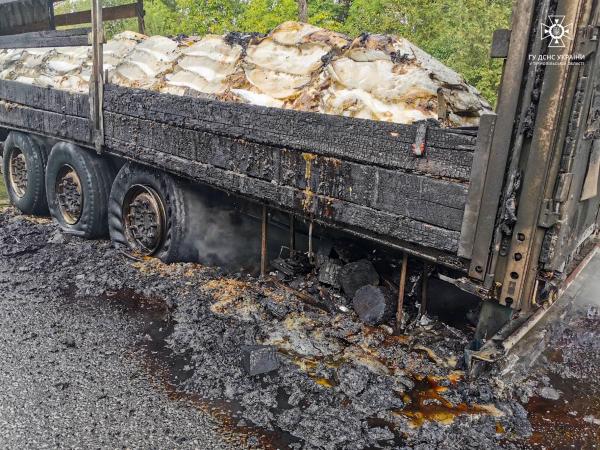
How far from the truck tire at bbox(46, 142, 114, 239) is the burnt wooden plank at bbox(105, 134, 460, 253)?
2.60 feet

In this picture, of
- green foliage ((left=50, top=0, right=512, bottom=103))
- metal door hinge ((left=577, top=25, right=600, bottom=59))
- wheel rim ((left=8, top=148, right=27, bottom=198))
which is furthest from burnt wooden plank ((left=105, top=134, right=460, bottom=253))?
green foliage ((left=50, top=0, right=512, bottom=103))

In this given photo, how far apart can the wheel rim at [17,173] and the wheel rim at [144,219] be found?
7.64ft

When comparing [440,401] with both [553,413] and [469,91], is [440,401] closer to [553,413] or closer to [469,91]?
[553,413]

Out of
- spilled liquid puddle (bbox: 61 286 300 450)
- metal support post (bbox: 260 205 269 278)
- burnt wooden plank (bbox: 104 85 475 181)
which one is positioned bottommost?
spilled liquid puddle (bbox: 61 286 300 450)

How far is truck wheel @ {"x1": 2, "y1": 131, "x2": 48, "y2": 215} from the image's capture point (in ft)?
21.6

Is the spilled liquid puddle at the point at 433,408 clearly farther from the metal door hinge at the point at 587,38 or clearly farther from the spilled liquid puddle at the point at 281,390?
the metal door hinge at the point at 587,38

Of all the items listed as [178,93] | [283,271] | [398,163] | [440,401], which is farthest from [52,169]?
[440,401]

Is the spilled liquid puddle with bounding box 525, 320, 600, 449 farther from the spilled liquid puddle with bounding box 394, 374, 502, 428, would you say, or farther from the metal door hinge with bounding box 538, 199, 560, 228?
the metal door hinge with bounding box 538, 199, 560, 228

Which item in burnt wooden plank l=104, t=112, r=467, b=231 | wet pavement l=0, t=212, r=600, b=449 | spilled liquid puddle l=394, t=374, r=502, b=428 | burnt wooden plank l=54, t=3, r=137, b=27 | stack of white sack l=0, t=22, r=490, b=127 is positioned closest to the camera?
wet pavement l=0, t=212, r=600, b=449

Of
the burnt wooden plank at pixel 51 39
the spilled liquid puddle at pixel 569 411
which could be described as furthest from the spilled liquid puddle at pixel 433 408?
the burnt wooden plank at pixel 51 39

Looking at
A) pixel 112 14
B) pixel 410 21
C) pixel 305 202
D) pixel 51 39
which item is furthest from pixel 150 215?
pixel 410 21

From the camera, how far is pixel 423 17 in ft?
45.4

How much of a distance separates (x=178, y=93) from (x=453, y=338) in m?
3.24

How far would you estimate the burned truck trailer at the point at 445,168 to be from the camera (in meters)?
2.72
